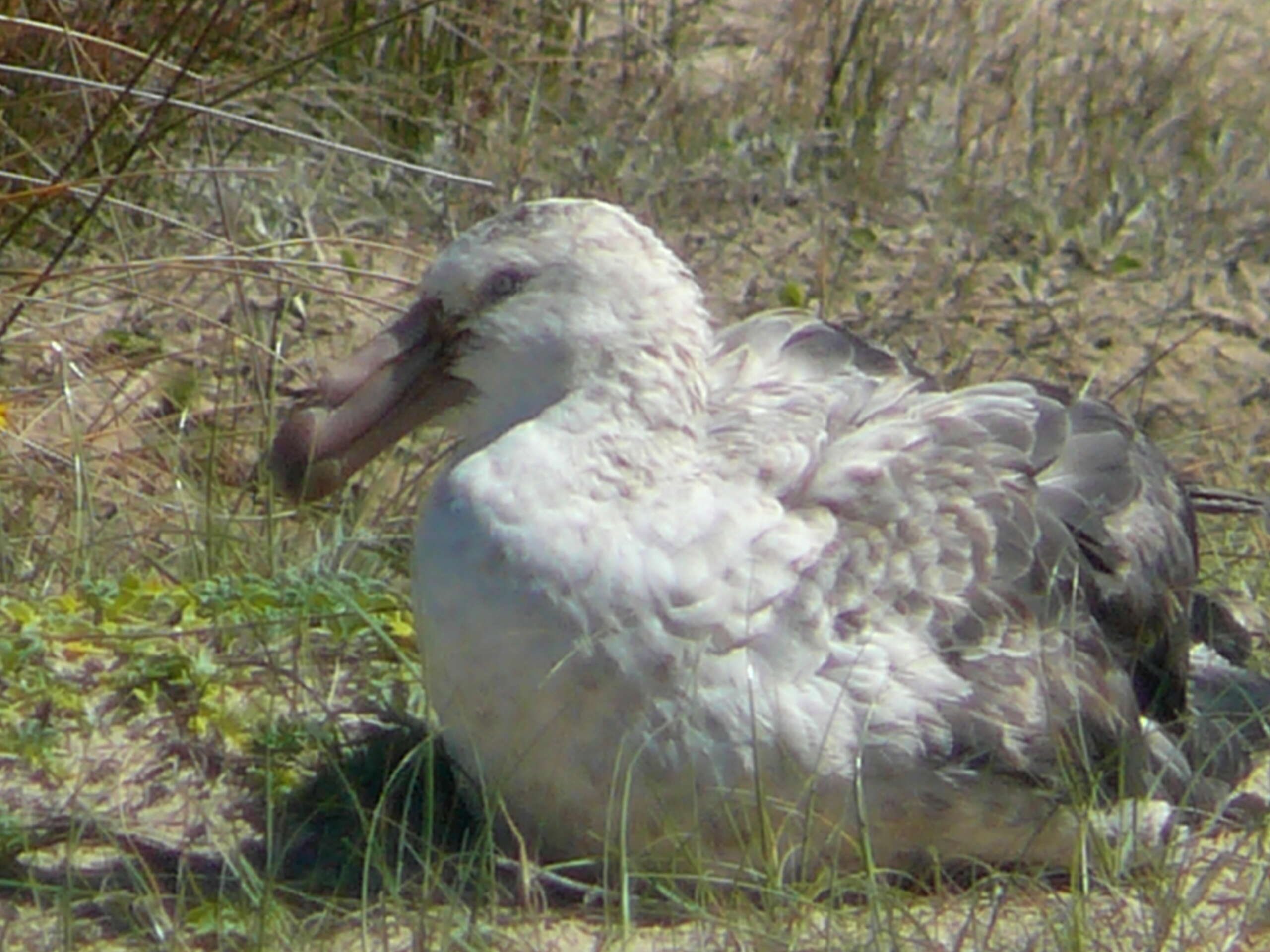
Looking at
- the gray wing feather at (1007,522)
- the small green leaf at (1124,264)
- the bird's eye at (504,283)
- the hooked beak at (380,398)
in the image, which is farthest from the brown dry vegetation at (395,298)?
the bird's eye at (504,283)

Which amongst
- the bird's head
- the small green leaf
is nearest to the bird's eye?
the bird's head

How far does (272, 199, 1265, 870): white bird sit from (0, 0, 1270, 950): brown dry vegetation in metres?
0.14

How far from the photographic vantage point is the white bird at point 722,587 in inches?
139

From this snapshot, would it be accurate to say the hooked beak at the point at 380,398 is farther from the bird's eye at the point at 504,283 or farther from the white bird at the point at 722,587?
the bird's eye at the point at 504,283

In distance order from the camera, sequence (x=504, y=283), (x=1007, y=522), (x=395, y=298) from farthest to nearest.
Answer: (x=395, y=298)
(x=1007, y=522)
(x=504, y=283)

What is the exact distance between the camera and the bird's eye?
3.82 m

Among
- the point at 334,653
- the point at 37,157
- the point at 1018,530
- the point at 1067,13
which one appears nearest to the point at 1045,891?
the point at 1018,530

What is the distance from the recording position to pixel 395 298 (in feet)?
20.1

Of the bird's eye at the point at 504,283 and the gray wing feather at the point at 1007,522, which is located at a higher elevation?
the bird's eye at the point at 504,283

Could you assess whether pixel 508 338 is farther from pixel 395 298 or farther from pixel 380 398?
pixel 395 298

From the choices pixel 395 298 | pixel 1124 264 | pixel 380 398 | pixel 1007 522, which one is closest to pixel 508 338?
pixel 380 398

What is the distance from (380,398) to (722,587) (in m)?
0.69

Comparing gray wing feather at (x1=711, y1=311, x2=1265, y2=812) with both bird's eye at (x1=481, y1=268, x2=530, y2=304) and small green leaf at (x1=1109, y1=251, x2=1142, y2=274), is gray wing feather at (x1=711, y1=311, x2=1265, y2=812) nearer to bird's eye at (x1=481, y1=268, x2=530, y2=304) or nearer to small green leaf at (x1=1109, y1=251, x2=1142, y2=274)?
bird's eye at (x1=481, y1=268, x2=530, y2=304)

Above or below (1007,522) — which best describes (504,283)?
above
